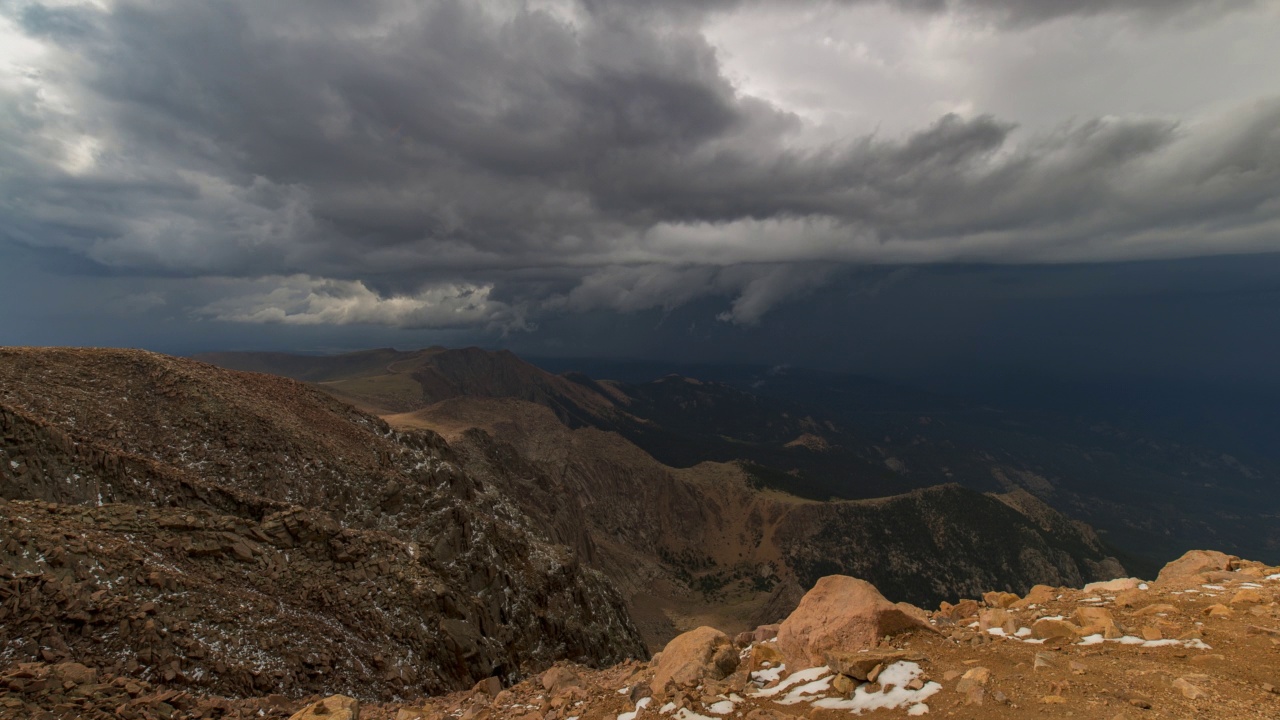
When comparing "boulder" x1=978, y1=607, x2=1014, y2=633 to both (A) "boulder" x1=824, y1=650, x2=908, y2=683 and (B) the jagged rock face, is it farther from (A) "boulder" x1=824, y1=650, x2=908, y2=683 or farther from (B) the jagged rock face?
(B) the jagged rock face

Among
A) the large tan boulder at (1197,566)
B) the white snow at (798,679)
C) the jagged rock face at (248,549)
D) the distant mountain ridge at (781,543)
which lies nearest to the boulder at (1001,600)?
the large tan boulder at (1197,566)

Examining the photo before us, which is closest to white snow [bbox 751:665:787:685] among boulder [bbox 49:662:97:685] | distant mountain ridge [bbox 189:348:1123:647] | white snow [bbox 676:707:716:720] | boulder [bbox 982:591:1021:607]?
white snow [bbox 676:707:716:720]

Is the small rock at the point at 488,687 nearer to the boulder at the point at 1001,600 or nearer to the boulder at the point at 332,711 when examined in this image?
the boulder at the point at 332,711

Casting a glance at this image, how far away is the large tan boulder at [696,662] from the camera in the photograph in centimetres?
1432

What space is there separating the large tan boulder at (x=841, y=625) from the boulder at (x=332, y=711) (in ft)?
38.8

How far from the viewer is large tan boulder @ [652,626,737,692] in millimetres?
14320

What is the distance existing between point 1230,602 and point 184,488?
1758 inches

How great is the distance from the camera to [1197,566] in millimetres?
21797

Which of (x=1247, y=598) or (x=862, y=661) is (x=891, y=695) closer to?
(x=862, y=661)

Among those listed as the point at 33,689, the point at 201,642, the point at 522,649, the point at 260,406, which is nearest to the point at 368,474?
the point at 260,406

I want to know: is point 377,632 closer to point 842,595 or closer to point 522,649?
point 522,649

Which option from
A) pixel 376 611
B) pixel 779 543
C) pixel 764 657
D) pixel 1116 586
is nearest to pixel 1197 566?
pixel 1116 586

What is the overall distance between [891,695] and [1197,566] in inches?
776

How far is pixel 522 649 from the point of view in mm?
40438
